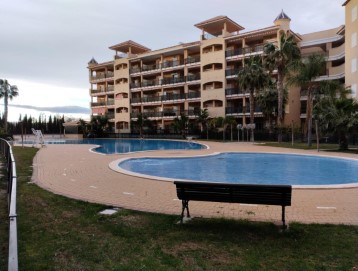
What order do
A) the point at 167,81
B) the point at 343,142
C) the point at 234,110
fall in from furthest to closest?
1. the point at 167,81
2. the point at 234,110
3. the point at 343,142

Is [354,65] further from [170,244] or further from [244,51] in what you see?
[170,244]

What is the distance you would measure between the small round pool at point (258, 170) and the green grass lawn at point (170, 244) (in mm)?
5173

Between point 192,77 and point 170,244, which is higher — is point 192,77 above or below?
above

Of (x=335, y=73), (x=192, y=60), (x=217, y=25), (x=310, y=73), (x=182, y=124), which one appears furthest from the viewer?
(x=192, y=60)

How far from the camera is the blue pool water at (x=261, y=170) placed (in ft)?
40.7

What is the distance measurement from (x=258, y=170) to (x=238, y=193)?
10.3 meters

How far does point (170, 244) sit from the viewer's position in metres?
4.52

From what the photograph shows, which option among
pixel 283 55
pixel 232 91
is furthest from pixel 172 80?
pixel 283 55

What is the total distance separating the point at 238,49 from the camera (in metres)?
43.4

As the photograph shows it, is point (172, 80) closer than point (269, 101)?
No

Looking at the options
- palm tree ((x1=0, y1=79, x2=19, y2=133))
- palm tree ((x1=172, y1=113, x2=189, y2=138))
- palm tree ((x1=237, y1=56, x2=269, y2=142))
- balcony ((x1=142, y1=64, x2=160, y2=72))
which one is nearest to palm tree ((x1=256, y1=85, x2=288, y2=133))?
palm tree ((x1=237, y1=56, x2=269, y2=142))

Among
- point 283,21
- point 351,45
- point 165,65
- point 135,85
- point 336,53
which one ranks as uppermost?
point 283,21

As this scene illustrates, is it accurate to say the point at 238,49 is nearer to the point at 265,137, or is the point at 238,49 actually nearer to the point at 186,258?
the point at 265,137

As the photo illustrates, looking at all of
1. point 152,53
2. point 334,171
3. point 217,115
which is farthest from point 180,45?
point 334,171
